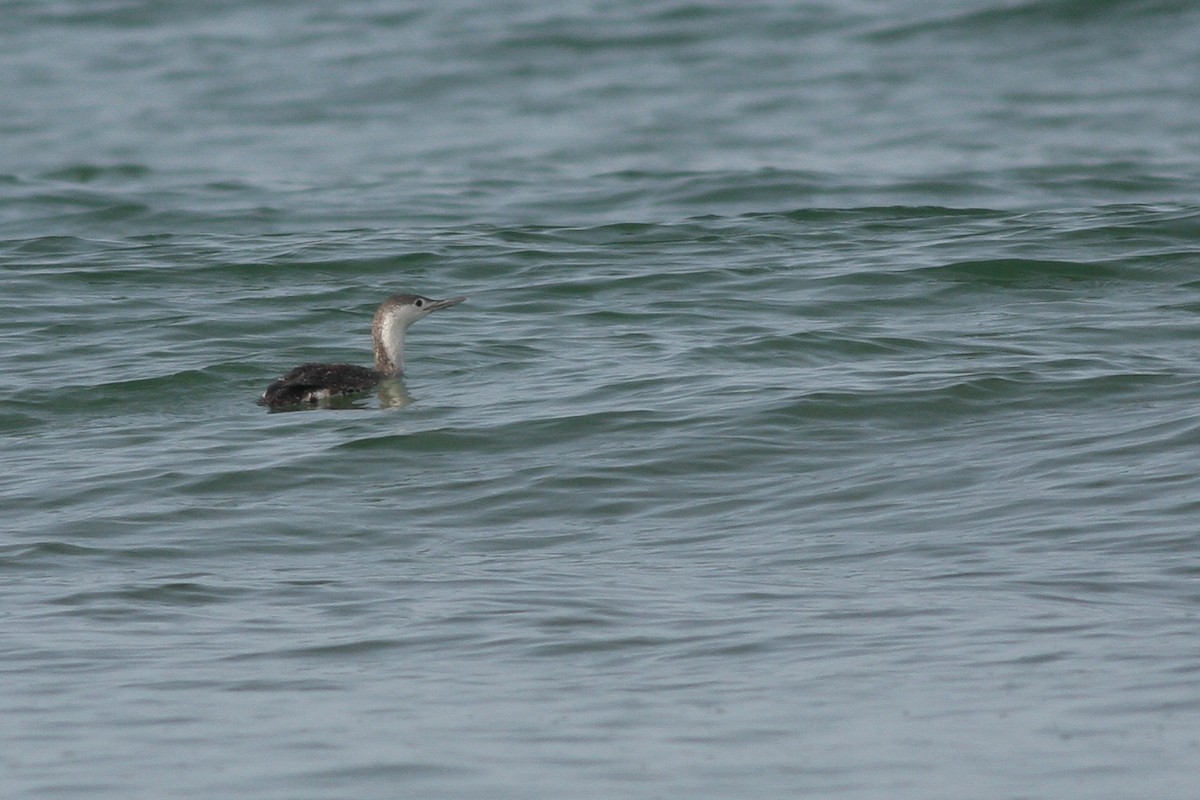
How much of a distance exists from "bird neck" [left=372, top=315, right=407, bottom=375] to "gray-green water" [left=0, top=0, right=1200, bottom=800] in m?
0.19

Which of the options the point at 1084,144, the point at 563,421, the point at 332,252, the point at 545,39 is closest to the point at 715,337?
the point at 563,421

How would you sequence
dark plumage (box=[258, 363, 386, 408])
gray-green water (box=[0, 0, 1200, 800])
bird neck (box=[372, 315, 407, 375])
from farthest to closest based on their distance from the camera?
bird neck (box=[372, 315, 407, 375])
dark plumage (box=[258, 363, 386, 408])
gray-green water (box=[0, 0, 1200, 800])

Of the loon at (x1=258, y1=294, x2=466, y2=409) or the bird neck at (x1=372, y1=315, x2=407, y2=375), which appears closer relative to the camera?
the loon at (x1=258, y1=294, x2=466, y2=409)

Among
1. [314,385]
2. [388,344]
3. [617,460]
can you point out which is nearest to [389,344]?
[388,344]

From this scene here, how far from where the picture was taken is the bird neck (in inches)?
544

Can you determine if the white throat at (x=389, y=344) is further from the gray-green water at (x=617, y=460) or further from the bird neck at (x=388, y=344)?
the gray-green water at (x=617, y=460)

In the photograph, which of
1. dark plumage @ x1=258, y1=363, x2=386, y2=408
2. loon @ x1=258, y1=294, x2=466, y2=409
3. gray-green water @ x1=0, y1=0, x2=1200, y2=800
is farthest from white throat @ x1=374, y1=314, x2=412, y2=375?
dark plumage @ x1=258, y1=363, x2=386, y2=408

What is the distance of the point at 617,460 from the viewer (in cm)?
1110

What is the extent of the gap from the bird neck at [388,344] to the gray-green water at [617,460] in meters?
0.19

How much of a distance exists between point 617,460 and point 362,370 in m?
2.90

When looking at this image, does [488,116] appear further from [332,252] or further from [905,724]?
[905,724]

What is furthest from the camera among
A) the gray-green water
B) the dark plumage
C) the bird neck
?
the bird neck

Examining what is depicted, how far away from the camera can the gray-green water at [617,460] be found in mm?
6633

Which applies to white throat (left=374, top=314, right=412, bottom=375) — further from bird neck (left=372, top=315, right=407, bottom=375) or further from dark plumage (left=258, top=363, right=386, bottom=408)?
dark plumage (left=258, top=363, right=386, bottom=408)
